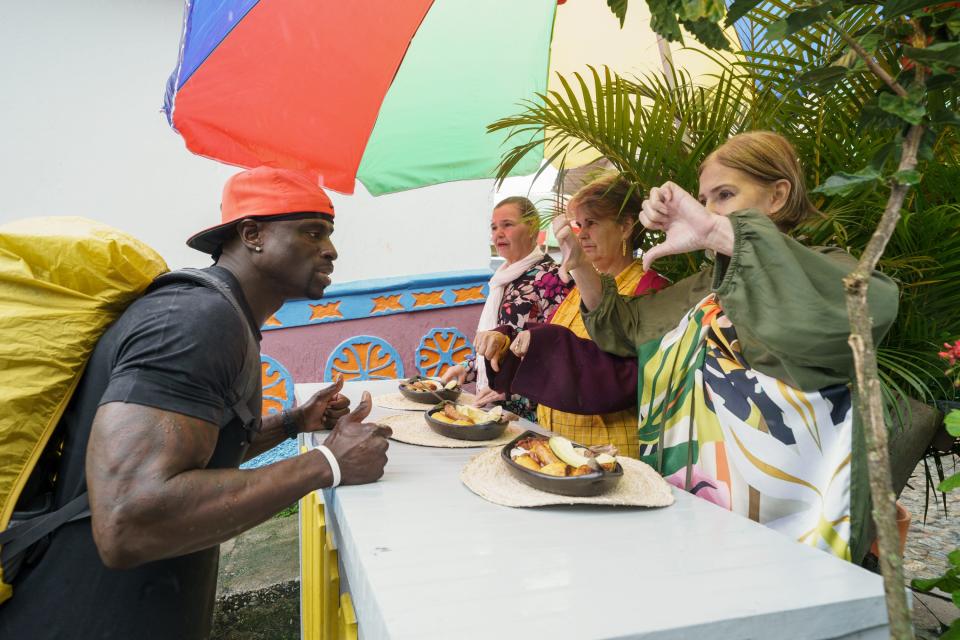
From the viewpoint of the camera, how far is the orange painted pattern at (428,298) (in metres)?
5.19

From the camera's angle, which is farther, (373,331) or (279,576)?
(373,331)

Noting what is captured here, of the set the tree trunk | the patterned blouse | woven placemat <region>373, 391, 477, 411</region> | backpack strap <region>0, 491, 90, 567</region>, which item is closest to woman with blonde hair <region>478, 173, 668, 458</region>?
woven placemat <region>373, 391, 477, 411</region>

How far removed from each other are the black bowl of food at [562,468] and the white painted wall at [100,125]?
4.05 metres

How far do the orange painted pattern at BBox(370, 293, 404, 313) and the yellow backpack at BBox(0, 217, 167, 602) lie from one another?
3.79 metres

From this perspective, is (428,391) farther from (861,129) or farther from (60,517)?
(861,129)

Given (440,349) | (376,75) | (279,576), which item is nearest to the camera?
(376,75)

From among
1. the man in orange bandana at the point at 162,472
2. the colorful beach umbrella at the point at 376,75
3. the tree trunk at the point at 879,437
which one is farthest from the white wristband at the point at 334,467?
the colorful beach umbrella at the point at 376,75

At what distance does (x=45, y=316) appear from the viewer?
1202 millimetres

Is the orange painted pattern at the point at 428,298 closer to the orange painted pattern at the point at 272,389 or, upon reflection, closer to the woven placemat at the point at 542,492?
the orange painted pattern at the point at 272,389

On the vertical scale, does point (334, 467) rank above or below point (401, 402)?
above

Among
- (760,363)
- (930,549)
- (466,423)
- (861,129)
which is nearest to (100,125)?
(466,423)

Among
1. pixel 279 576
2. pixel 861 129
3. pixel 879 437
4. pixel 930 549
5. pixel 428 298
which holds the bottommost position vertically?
pixel 279 576

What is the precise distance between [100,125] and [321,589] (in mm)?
4330

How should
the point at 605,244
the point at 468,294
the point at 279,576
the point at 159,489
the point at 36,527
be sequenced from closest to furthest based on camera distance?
1. the point at 159,489
2. the point at 36,527
3. the point at 605,244
4. the point at 279,576
5. the point at 468,294
